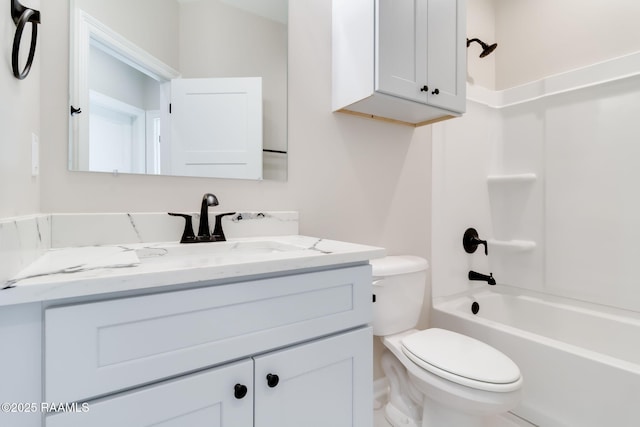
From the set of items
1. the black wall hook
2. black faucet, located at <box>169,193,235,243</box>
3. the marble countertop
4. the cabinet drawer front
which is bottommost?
the cabinet drawer front

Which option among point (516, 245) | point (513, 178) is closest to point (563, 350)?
point (516, 245)

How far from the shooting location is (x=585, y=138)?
173 centimetres

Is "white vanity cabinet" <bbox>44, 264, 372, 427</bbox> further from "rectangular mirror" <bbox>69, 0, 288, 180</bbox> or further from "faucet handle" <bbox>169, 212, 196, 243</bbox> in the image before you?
"rectangular mirror" <bbox>69, 0, 288, 180</bbox>

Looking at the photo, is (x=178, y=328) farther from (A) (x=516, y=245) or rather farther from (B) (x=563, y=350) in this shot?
(A) (x=516, y=245)

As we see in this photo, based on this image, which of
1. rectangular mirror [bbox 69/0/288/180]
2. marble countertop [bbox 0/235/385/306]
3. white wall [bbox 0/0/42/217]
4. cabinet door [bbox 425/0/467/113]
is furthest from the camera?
cabinet door [bbox 425/0/467/113]

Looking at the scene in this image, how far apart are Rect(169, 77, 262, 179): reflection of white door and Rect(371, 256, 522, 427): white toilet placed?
78 cm

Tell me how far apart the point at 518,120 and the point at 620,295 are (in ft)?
3.92

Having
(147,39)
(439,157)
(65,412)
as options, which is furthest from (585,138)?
(65,412)

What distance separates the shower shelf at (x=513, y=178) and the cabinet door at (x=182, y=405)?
6.59ft

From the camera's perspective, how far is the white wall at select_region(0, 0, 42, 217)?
603 millimetres

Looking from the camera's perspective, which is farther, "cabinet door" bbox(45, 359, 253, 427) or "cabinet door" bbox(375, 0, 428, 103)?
"cabinet door" bbox(375, 0, 428, 103)

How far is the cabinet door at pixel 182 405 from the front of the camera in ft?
1.78

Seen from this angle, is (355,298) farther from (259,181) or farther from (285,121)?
(285,121)

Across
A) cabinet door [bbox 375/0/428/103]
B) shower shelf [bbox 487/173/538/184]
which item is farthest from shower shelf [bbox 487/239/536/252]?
cabinet door [bbox 375/0/428/103]
